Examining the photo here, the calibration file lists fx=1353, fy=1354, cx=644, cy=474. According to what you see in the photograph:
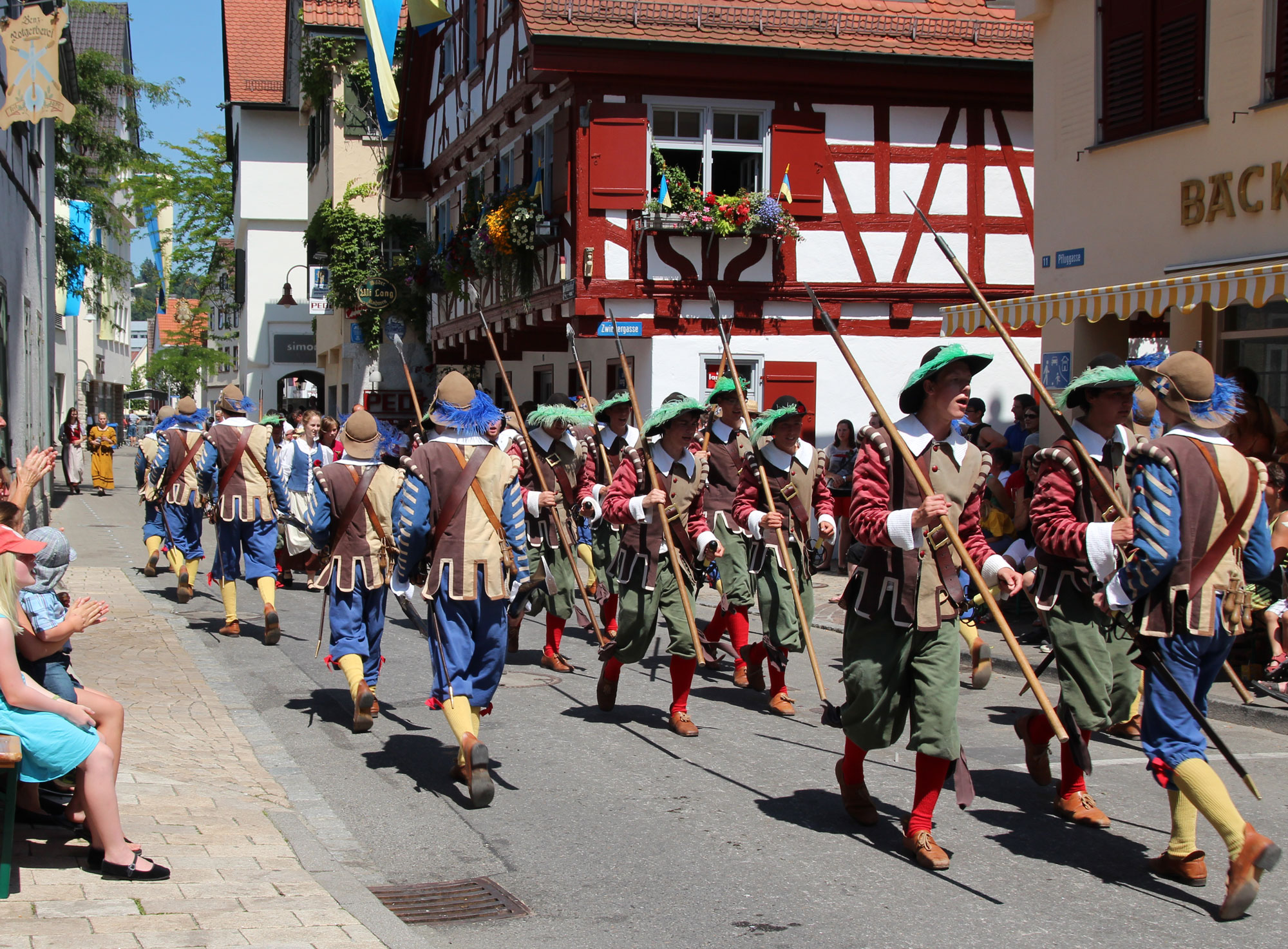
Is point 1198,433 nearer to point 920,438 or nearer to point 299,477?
point 920,438

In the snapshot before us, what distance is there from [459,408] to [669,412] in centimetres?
157

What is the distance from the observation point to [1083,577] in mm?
5707

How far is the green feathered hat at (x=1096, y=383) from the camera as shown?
5688mm

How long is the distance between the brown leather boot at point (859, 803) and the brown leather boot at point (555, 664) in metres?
4.16

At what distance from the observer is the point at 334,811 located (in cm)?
610

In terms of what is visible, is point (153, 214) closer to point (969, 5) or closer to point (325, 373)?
point (325, 373)

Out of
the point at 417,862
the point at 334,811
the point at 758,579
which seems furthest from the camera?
the point at 758,579

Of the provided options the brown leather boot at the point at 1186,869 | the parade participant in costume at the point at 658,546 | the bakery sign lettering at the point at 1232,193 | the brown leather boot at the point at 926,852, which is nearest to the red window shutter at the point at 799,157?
the bakery sign lettering at the point at 1232,193

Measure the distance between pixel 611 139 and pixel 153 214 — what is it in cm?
3426

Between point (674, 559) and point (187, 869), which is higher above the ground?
point (674, 559)

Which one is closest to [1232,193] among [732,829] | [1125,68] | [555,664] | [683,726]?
[1125,68]

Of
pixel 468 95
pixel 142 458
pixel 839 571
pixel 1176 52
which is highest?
pixel 468 95

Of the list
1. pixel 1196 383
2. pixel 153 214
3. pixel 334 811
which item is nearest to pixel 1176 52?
pixel 1196 383

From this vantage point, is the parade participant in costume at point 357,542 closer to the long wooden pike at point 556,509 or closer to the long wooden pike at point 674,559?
the long wooden pike at point 556,509
